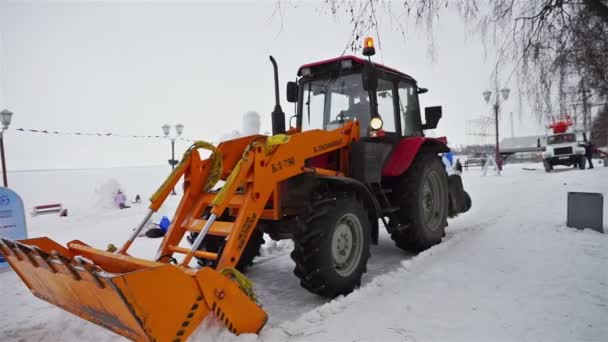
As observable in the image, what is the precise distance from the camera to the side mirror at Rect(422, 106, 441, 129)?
5.38 metres

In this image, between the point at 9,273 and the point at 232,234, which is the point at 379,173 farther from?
the point at 9,273

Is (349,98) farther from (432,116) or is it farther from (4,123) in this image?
(4,123)

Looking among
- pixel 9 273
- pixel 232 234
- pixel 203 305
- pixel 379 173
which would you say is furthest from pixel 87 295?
pixel 9 273

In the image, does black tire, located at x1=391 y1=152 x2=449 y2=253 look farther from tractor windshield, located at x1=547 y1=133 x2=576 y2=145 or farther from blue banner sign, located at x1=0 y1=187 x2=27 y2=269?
tractor windshield, located at x1=547 y1=133 x2=576 y2=145

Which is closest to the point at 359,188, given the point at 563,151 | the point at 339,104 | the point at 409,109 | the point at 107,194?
the point at 339,104

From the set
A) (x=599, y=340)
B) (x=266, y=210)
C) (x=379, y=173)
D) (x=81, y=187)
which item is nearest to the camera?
(x=599, y=340)

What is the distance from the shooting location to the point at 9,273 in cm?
464

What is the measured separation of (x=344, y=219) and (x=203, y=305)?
1.60m

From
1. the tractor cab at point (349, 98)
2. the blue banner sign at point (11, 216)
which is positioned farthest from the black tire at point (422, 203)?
the blue banner sign at point (11, 216)

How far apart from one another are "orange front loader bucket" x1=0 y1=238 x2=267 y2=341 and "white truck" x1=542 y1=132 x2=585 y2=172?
2031 cm

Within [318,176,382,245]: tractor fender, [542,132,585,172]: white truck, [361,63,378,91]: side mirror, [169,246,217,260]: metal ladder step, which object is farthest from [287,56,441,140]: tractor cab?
[542,132,585,172]: white truck

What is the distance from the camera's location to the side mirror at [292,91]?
488cm

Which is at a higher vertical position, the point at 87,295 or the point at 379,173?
the point at 379,173

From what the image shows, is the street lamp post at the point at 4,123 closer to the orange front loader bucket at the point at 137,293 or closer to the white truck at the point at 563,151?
the orange front loader bucket at the point at 137,293
